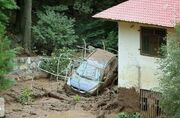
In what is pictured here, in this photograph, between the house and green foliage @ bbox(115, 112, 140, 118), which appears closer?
the house

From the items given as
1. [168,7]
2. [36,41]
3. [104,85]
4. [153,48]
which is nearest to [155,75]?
[153,48]

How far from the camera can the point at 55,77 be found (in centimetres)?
3053

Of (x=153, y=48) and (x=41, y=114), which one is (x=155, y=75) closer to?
(x=153, y=48)

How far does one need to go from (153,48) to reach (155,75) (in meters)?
1.12

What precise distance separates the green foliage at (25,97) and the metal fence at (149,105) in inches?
208

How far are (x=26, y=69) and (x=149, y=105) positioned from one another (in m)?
8.78

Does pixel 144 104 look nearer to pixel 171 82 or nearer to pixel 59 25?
pixel 171 82

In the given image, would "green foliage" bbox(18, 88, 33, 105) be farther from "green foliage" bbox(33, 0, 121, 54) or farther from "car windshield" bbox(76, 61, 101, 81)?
"green foliage" bbox(33, 0, 121, 54)

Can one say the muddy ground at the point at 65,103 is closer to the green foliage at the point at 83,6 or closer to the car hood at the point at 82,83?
the car hood at the point at 82,83

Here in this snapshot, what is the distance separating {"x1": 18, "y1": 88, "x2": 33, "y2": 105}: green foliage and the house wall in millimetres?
4305

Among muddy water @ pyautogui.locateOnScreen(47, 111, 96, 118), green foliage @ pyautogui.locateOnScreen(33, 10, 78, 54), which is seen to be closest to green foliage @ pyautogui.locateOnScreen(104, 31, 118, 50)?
green foliage @ pyautogui.locateOnScreen(33, 10, 78, 54)

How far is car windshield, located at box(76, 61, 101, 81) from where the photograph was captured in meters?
27.8

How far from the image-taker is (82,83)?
27.9m

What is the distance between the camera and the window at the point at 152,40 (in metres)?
23.8
